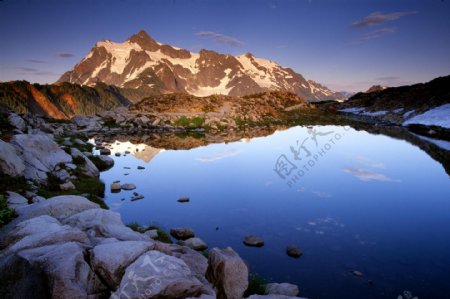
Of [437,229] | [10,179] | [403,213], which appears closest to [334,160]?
[403,213]

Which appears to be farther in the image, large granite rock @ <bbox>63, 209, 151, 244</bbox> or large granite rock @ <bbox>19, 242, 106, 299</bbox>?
large granite rock @ <bbox>63, 209, 151, 244</bbox>

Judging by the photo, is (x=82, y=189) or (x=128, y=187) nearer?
(x=82, y=189)

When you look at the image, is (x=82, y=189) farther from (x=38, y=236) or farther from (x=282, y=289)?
(x=282, y=289)

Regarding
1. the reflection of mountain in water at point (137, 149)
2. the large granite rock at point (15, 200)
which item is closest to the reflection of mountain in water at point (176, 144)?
the reflection of mountain in water at point (137, 149)

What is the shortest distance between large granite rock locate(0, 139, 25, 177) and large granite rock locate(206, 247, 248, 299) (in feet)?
45.3

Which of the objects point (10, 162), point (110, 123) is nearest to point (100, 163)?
point (10, 162)

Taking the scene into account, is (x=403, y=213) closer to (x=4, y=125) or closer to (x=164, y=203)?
(x=164, y=203)

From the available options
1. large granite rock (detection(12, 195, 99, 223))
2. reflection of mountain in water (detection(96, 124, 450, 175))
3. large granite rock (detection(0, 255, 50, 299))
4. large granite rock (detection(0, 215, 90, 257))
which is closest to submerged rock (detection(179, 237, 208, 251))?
large granite rock (detection(12, 195, 99, 223))

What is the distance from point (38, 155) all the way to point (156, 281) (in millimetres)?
17914

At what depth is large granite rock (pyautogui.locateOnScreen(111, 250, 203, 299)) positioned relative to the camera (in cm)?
721

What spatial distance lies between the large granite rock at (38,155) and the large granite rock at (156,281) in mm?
14423

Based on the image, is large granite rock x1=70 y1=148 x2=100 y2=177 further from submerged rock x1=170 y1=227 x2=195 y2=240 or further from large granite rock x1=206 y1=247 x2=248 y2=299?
large granite rock x1=206 y1=247 x2=248 y2=299

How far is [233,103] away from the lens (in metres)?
102

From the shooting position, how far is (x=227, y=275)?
28.7ft
